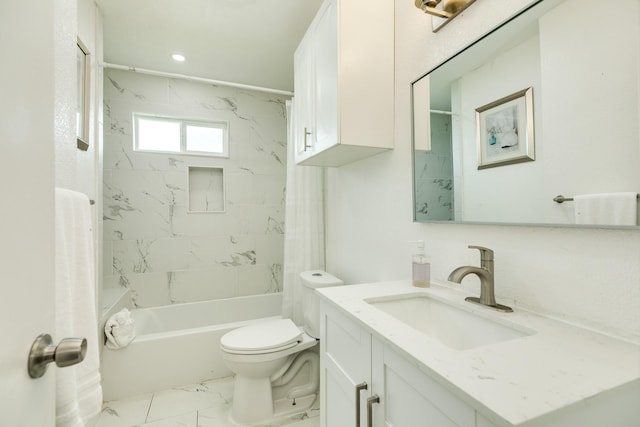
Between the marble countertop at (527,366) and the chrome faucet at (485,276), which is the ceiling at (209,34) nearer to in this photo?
the chrome faucet at (485,276)

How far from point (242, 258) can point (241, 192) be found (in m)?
0.68

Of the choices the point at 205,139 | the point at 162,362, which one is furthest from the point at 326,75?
the point at 162,362

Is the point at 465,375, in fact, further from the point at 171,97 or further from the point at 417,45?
the point at 171,97

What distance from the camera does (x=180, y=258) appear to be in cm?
262

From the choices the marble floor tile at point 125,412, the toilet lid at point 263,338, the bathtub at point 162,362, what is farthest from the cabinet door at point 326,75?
the marble floor tile at point 125,412

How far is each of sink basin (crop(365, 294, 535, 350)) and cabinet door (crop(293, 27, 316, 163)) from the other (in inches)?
37.9

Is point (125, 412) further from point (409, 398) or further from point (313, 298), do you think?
point (409, 398)

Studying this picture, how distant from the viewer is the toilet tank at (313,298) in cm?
177

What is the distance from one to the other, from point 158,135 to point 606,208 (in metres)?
3.09

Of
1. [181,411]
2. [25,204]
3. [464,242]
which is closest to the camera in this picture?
[25,204]

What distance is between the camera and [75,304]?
739 mm

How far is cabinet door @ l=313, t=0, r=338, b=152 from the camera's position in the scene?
4.34 ft

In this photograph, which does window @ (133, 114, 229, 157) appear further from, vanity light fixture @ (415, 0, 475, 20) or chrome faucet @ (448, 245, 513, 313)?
chrome faucet @ (448, 245, 513, 313)

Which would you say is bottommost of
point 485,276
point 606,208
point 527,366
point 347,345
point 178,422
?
point 178,422
